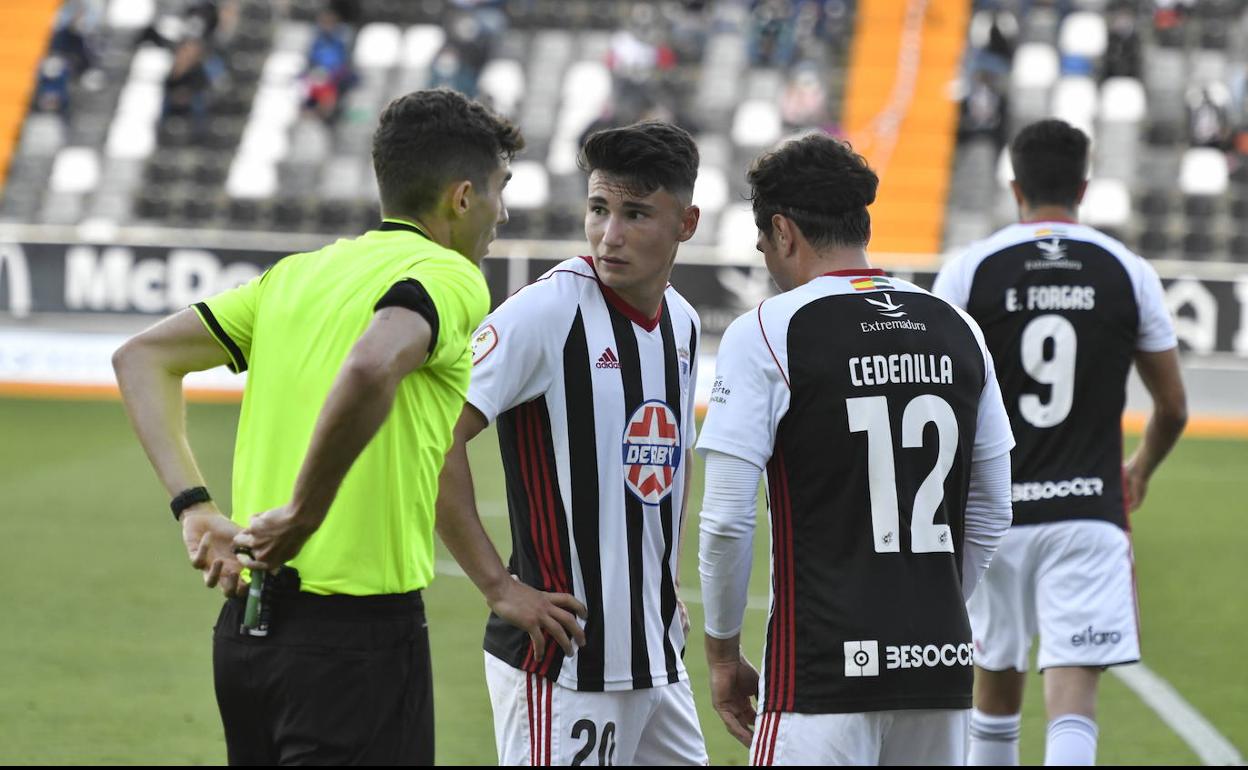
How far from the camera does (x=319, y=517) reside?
302cm

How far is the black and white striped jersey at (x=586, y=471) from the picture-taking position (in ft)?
12.4

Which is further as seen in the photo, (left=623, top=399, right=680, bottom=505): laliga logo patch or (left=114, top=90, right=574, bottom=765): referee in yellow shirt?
(left=623, top=399, right=680, bottom=505): laliga logo patch

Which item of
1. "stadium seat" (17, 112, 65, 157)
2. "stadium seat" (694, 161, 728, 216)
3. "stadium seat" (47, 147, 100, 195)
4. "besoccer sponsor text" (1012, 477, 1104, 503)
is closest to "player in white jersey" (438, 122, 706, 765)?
"besoccer sponsor text" (1012, 477, 1104, 503)

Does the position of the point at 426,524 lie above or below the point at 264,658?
above

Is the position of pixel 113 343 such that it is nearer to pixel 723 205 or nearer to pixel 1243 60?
pixel 723 205

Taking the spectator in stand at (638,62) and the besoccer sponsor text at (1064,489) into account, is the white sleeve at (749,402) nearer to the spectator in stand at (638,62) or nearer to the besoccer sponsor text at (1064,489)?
the besoccer sponsor text at (1064,489)

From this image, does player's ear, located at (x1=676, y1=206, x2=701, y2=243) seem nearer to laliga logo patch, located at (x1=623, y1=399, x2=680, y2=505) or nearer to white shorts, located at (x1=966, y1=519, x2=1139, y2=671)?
laliga logo patch, located at (x1=623, y1=399, x2=680, y2=505)

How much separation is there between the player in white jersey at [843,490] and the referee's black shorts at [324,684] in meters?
0.78

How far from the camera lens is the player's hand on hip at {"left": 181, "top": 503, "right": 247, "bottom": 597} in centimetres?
314

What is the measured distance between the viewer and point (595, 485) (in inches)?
150

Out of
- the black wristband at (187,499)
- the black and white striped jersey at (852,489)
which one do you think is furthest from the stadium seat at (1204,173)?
the black wristband at (187,499)

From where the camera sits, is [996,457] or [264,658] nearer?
[264,658]

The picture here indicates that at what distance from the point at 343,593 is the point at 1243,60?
2196 centimetres

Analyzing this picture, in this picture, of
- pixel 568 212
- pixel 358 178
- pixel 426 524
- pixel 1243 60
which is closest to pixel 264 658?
pixel 426 524
